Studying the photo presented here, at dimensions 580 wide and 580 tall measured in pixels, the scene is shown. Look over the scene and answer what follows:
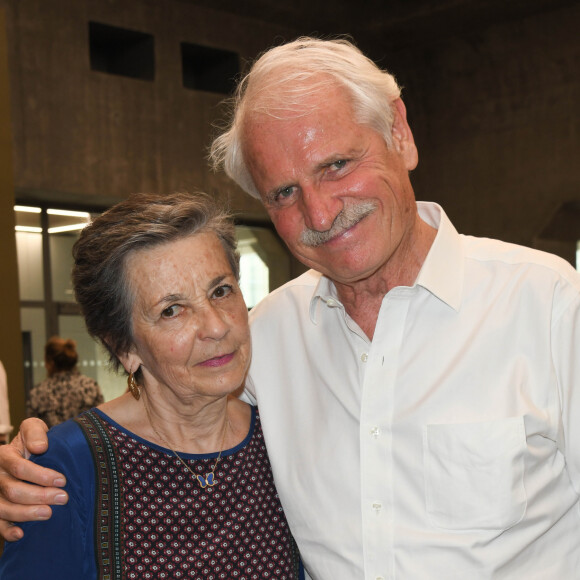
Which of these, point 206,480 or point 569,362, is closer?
point 569,362

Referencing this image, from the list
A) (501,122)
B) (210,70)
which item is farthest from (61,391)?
(501,122)

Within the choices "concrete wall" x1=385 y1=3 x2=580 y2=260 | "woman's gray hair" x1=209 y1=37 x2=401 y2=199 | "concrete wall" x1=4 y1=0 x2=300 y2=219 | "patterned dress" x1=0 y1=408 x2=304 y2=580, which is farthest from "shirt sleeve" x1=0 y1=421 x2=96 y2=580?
"concrete wall" x1=385 y1=3 x2=580 y2=260

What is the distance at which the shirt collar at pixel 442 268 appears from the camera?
193cm

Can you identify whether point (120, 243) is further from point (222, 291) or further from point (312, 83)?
point (312, 83)

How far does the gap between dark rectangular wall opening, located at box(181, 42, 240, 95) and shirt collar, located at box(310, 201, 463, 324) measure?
10.4 m

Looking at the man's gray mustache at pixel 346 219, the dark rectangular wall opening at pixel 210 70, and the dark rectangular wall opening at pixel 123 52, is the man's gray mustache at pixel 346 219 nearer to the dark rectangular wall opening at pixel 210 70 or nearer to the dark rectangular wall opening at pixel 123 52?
the dark rectangular wall opening at pixel 123 52

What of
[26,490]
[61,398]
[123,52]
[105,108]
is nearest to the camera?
[26,490]

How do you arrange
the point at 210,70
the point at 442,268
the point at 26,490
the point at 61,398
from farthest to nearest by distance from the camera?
the point at 210,70
the point at 61,398
the point at 442,268
the point at 26,490

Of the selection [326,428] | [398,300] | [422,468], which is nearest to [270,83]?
[398,300]

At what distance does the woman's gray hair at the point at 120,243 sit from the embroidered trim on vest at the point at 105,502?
0.23 m

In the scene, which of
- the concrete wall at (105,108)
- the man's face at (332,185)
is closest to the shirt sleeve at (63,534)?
the man's face at (332,185)

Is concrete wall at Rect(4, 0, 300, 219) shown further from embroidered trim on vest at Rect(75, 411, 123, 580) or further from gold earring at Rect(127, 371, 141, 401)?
embroidered trim on vest at Rect(75, 411, 123, 580)

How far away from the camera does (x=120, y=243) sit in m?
1.95

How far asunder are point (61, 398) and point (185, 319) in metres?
5.30
